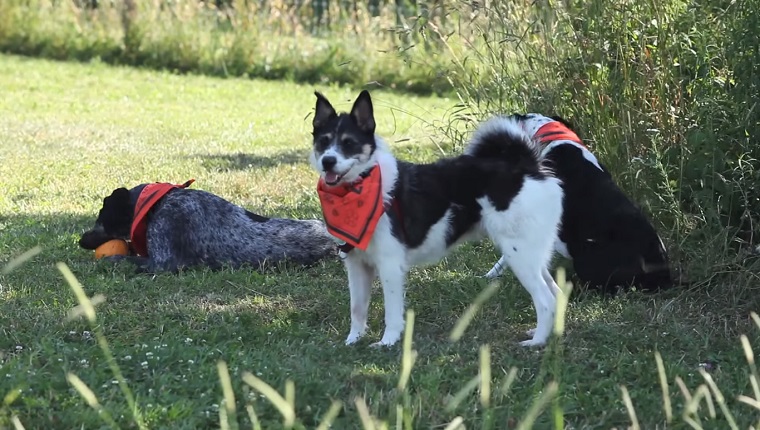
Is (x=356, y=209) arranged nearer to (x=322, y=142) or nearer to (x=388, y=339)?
(x=322, y=142)

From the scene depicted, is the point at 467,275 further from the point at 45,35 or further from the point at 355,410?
the point at 45,35

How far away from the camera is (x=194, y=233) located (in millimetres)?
6020

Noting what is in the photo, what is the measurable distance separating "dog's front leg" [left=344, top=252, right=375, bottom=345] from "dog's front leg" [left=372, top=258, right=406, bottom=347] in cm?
13

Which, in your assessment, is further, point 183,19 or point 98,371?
point 183,19

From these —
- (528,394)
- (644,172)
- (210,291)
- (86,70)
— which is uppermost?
(644,172)

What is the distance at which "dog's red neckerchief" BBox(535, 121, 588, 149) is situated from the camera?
5.49 meters

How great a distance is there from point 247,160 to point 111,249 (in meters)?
3.48

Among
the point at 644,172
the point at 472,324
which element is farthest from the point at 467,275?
the point at 644,172

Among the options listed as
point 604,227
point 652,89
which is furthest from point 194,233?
point 652,89

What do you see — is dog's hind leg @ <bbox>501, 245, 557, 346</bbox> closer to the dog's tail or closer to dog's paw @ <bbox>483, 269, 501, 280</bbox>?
the dog's tail

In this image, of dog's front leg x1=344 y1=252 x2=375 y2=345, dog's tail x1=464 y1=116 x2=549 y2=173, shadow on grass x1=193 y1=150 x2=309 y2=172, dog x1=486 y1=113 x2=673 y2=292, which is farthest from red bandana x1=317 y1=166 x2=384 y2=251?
shadow on grass x1=193 y1=150 x2=309 y2=172

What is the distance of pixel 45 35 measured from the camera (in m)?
15.9

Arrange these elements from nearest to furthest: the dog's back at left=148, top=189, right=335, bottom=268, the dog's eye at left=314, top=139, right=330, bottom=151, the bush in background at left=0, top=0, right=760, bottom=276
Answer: the dog's eye at left=314, top=139, right=330, bottom=151 < the bush in background at left=0, top=0, right=760, bottom=276 < the dog's back at left=148, top=189, right=335, bottom=268

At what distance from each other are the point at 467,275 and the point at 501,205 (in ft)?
4.04
